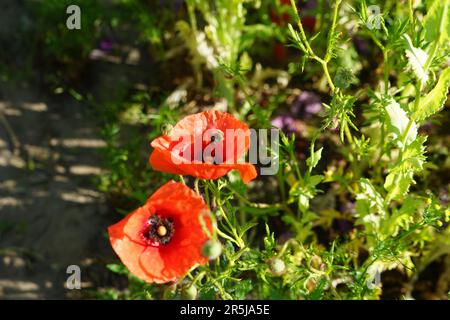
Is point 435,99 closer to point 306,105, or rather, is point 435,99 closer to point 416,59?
point 416,59

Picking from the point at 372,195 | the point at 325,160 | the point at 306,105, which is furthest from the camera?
the point at 306,105

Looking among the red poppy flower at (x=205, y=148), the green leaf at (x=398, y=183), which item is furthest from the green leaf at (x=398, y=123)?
the red poppy flower at (x=205, y=148)

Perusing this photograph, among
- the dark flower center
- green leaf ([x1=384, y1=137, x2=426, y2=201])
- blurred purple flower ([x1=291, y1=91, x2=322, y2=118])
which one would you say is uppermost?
blurred purple flower ([x1=291, y1=91, x2=322, y2=118])

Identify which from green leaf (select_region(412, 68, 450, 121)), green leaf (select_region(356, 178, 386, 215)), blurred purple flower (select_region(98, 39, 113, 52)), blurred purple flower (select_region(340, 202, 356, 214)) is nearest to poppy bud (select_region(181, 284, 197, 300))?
green leaf (select_region(356, 178, 386, 215))

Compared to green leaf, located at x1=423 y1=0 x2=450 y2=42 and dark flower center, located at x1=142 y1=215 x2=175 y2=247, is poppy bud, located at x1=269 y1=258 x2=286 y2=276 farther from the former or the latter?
green leaf, located at x1=423 y1=0 x2=450 y2=42

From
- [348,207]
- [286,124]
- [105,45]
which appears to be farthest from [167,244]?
[105,45]
